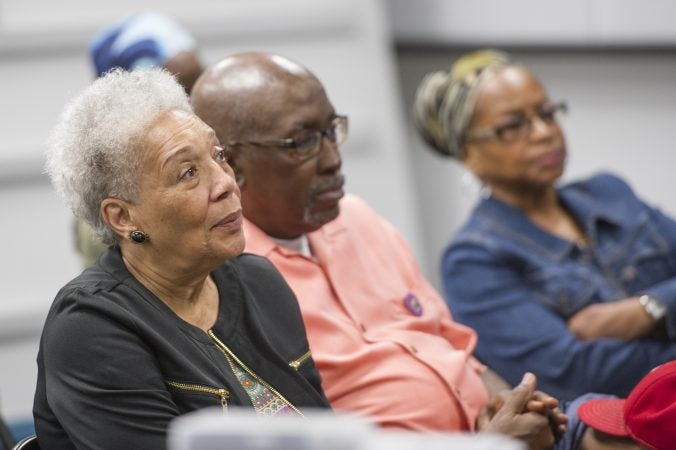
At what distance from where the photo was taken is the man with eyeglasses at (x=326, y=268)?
235 cm

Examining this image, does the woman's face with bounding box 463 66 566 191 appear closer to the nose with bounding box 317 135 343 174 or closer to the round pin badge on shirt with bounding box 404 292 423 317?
the round pin badge on shirt with bounding box 404 292 423 317

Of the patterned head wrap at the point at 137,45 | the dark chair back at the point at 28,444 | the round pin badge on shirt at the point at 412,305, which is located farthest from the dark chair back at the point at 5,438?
the patterned head wrap at the point at 137,45

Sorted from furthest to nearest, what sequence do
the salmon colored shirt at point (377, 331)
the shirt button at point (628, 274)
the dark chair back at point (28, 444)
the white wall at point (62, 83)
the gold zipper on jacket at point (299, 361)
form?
Answer: the white wall at point (62, 83), the shirt button at point (628, 274), the salmon colored shirt at point (377, 331), the gold zipper on jacket at point (299, 361), the dark chair back at point (28, 444)

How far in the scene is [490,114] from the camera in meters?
3.19

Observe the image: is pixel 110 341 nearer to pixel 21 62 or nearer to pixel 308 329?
pixel 308 329

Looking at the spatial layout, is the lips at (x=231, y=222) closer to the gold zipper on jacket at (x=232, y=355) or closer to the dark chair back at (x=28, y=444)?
the gold zipper on jacket at (x=232, y=355)

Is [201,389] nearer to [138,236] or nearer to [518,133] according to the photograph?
[138,236]

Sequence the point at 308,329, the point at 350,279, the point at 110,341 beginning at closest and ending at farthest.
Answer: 1. the point at 110,341
2. the point at 308,329
3. the point at 350,279

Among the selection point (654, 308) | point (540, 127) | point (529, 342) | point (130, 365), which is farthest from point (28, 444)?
point (540, 127)

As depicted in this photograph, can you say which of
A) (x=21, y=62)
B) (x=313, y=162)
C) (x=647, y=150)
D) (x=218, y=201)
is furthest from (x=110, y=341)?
(x=647, y=150)

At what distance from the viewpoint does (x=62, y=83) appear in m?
4.11

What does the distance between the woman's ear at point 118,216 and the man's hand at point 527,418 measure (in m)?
0.78

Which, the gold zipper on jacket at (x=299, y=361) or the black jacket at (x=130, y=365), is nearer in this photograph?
the black jacket at (x=130, y=365)

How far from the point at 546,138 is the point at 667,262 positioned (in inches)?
17.6
